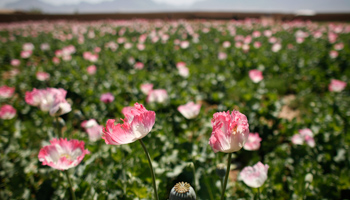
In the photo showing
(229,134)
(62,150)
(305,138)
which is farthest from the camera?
(305,138)

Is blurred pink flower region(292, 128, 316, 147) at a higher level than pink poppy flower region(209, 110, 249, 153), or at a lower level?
lower

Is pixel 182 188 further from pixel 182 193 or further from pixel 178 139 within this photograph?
pixel 178 139

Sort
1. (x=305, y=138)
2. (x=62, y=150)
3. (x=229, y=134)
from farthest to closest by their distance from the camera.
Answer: (x=305, y=138)
(x=62, y=150)
(x=229, y=134)

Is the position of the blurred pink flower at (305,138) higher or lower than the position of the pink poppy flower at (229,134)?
lower

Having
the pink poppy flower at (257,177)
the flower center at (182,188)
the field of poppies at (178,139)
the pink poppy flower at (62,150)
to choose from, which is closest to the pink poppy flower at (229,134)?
the field of poppies at (178,139)

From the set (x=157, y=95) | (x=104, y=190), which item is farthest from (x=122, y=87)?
(x=104, y=190)

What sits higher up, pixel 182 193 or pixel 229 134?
pixel 229 134


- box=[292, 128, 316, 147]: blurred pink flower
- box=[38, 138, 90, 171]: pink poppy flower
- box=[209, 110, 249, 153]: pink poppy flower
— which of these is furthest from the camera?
box=[292, 128, 316, 147]: blurred pink flower

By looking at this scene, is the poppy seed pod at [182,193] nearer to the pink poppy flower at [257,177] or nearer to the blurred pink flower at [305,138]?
the pink poppy flower at [257,177]

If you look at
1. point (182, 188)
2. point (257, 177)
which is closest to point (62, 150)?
point (182, 188)

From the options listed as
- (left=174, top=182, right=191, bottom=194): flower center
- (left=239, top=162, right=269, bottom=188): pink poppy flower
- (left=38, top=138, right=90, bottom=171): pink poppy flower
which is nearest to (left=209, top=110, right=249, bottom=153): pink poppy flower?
(left=174, top=182, right=191, bottom=194): flower center

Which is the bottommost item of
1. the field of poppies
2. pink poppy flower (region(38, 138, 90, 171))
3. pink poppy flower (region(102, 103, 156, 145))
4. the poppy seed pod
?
the field of poppies

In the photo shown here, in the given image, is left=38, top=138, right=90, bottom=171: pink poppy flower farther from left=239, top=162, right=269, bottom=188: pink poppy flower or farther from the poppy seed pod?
left=239, top=162, right=269, bottom=188: pink poppy flower

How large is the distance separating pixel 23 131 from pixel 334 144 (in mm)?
3024
